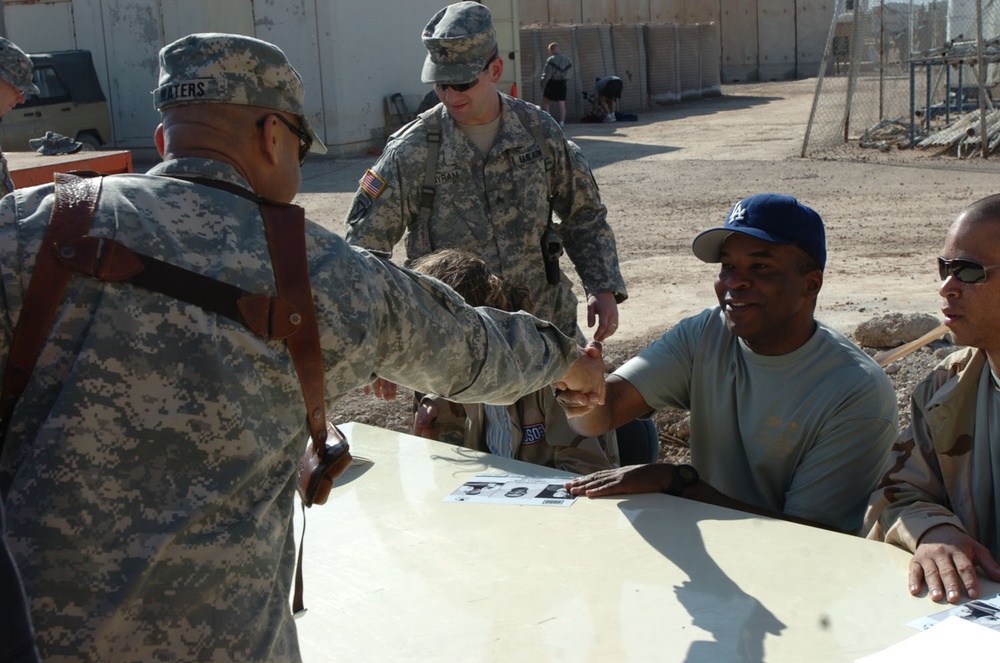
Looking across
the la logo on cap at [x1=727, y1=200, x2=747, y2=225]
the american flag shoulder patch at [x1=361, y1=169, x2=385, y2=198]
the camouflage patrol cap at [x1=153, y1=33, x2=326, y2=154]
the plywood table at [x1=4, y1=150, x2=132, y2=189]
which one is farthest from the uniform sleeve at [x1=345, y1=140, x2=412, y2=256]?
the plywood table at [x1=4, y1=150, x2=132, y2=189]

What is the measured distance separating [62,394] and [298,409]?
→ 32cm

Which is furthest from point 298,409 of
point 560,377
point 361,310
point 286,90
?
point 560,377

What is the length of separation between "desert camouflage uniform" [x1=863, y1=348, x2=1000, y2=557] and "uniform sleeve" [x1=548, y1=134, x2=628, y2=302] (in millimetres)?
1690

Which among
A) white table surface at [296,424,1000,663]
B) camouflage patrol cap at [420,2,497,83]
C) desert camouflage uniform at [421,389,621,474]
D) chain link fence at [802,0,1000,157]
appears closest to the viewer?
white table surface at [296,424,1000,663]

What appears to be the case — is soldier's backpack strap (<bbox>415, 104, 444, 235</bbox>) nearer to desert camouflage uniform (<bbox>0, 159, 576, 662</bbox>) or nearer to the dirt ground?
the dirt ground

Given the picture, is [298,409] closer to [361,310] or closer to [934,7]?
[361,310]

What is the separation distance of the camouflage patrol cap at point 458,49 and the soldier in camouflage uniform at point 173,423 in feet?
6.92

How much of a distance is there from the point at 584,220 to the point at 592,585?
202cm

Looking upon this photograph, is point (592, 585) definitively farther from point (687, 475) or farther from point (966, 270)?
point (966, 270)

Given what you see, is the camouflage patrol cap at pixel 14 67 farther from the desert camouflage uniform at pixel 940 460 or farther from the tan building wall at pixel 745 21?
the tan building wall at pixel 745 21

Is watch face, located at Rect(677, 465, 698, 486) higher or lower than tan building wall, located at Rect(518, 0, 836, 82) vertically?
lower

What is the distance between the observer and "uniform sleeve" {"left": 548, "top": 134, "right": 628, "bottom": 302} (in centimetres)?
400

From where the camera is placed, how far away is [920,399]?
242 cm

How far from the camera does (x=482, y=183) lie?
3.90 meters
